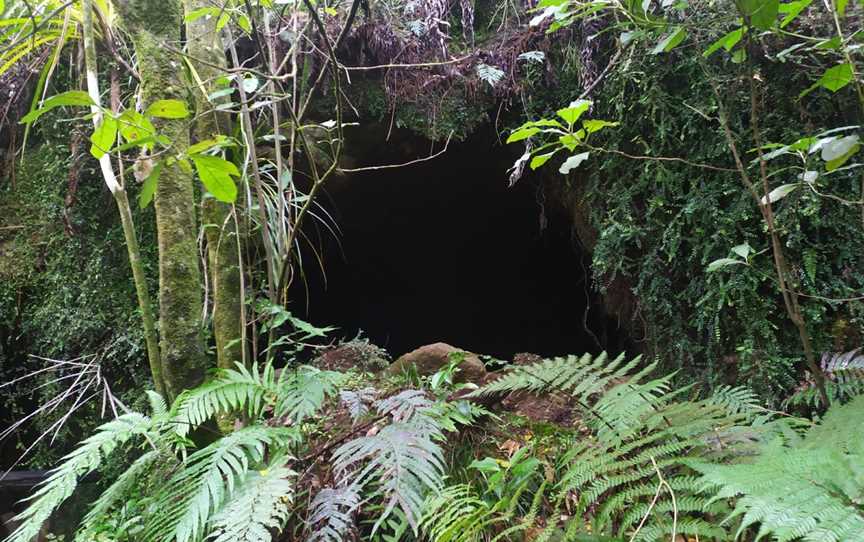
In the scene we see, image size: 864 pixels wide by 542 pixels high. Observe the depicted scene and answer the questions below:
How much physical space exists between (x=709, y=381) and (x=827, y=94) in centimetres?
131

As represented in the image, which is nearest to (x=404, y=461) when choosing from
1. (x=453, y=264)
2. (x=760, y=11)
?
(x=760, y=11)

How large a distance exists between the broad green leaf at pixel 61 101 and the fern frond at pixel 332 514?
979mm

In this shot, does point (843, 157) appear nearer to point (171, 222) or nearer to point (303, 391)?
point (303, 391)

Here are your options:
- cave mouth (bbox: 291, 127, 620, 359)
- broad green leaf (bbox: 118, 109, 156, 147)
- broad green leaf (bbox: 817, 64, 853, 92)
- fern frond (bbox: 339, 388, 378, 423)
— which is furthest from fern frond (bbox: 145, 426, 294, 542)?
cave mouth (bbox: 291, 127, 620, 359)

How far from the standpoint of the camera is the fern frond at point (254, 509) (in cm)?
92

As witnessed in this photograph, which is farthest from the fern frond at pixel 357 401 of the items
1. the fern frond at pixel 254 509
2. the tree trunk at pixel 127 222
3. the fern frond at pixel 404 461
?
the tree trunk at pixel 127 222

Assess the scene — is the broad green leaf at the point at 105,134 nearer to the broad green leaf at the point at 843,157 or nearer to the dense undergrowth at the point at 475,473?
the dense undergrowth at the point at 475,473

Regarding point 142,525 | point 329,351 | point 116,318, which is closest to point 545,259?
point 329,351

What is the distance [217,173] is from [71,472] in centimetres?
80

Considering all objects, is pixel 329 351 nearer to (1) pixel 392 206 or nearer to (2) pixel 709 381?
(2) pixel 709 381

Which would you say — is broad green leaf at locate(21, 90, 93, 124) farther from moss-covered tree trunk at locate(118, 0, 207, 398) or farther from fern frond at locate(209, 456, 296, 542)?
fern frond at locate(209, 456, 296, 542)

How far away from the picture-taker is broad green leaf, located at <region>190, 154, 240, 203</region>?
3.18ft

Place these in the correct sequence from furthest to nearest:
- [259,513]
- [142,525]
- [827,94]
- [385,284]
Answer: [385,284] < [827,94] < [142,525] < [259,513]

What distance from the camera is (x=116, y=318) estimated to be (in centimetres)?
247
